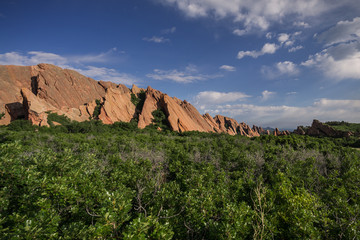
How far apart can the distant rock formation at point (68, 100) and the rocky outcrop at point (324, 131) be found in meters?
51.1

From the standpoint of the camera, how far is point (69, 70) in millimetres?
Result: 74250

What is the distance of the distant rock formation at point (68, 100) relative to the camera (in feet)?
175

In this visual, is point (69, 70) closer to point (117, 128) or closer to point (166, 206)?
point (117, 128)

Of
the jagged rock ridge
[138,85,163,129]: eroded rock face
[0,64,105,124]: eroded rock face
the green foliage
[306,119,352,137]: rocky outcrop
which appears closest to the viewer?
[0,64,105,124]: eroded rock face

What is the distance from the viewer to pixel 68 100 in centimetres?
6438

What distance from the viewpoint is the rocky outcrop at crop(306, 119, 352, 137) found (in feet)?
204

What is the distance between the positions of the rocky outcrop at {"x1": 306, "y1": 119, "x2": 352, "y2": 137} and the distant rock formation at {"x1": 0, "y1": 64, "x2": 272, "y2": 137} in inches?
2012

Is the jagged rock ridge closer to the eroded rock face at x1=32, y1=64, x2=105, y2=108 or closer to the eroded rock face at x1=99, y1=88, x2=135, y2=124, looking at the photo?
the eroded rock face at x1=99, y1=88, x2=135, y2=124

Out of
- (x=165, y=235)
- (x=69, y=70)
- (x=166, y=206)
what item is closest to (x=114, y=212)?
(x=165, y=235)

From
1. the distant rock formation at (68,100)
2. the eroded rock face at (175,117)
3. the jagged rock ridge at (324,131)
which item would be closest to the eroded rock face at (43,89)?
the distant rock formation at (68,100)

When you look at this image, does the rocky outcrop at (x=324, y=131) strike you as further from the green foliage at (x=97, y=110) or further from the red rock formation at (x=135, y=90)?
the green foliage at (x=97, y=110)

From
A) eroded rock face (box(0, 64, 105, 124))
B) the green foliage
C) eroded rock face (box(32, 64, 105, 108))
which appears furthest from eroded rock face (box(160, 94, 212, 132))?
eroded rock face (box(0, 64, 105, 124))

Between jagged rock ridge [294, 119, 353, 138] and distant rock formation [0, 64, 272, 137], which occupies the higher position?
distant rock formation [0, 64, 272, 137]

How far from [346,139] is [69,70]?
4708 inches
